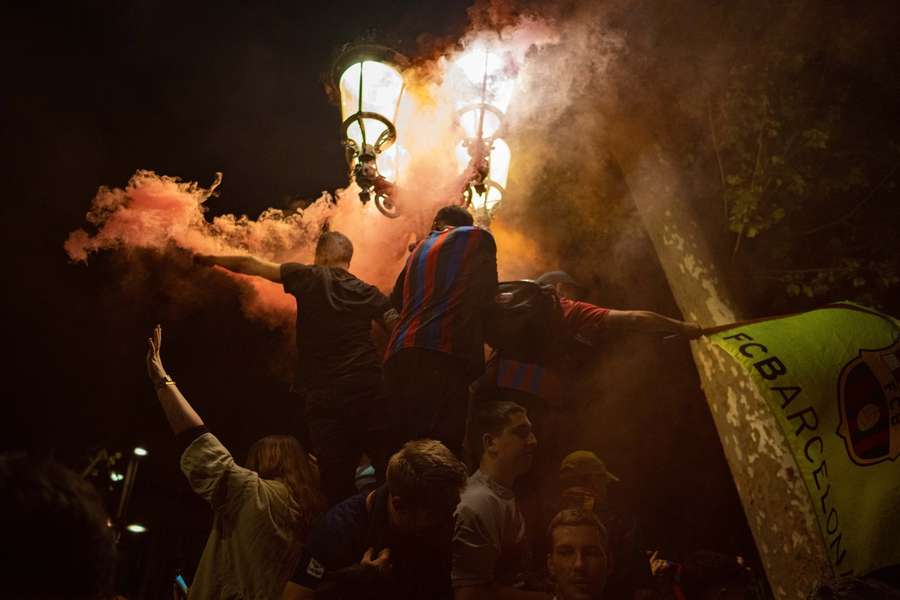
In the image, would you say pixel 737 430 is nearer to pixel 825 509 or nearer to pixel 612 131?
pixel 825 509

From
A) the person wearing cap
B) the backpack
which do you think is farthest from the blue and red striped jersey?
the person wearing cap

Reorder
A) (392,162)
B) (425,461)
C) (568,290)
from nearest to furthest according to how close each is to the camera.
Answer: (425,461) < (392,162) < (568,290)

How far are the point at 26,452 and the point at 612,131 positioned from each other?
26.0ft

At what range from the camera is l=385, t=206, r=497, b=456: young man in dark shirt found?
375 cm

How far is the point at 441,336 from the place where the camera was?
381 centimetres

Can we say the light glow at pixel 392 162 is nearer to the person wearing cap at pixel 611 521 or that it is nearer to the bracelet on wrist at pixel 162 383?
the bracelet on wrist at pixel 162 383

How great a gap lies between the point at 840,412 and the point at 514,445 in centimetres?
264

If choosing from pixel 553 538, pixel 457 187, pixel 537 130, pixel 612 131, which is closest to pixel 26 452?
pixel 553 538

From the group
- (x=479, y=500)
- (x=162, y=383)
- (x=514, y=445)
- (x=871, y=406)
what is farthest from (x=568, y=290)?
(x=162, y=383)

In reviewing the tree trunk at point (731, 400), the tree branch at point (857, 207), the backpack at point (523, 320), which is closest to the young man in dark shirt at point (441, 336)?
the backpack at point (523, 320)

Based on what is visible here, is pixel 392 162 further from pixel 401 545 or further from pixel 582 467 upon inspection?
pixel 401 545

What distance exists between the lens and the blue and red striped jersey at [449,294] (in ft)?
12.6

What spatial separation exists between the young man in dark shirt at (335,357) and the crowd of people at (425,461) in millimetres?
12

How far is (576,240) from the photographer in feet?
34.1
